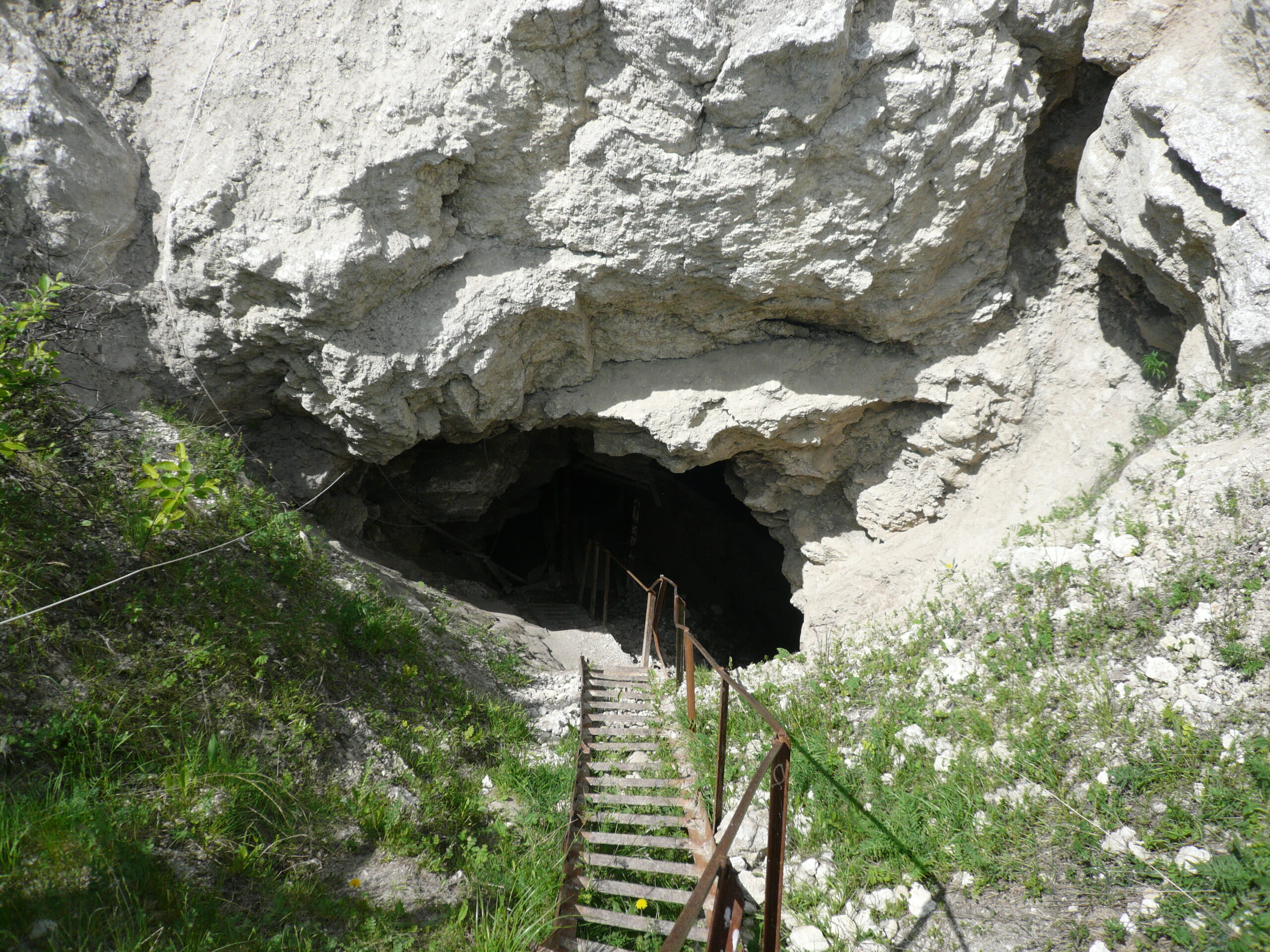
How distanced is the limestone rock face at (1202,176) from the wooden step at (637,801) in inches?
175

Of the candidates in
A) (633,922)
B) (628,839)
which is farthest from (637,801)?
(633,922)

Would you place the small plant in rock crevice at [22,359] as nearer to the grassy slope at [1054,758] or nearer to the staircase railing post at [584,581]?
the grassy slope at [1054,758]

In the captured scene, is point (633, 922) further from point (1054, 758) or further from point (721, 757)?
point (1054, 758)

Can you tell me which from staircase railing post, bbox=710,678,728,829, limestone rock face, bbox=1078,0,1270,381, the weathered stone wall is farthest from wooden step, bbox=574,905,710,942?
limestone rock face, bbox=1078,0,1270,381

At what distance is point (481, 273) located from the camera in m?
5.30

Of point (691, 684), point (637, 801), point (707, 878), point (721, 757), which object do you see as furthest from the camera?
point (691, 684)

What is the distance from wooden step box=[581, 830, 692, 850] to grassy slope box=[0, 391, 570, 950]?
201mm

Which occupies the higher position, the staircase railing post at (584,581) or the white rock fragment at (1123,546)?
the staircase railing post at (584,581)

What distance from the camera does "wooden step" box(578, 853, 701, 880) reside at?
2982mm

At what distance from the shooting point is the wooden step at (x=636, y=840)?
3.12 m

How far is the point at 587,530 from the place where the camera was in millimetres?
12211

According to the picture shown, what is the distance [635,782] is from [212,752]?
215cm

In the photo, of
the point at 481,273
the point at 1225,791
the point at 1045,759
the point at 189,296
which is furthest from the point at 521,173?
the point at 1225,791

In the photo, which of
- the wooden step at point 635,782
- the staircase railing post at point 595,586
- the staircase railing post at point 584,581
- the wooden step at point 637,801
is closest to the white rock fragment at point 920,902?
the wooden step at point 637,801
